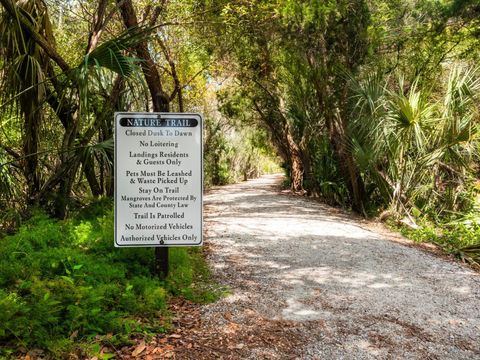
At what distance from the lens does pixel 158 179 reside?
3973mm

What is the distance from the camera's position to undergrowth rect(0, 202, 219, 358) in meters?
2.93

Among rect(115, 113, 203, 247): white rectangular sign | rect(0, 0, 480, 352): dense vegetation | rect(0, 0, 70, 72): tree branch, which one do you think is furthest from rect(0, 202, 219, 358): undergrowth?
rect(0, 0, 70, 72): tree branch

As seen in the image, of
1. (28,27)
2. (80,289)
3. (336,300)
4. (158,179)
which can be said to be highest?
(28,27)

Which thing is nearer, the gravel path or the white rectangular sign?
the gravel path

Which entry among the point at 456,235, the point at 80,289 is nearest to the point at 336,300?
the point at 80,289

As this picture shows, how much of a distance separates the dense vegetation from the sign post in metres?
0.46

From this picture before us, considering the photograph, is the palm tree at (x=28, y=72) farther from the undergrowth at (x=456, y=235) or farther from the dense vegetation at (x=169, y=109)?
the undergrowth at (x=456, y=235)

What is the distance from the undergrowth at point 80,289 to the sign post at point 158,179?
47 cm

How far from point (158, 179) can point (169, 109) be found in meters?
2.06

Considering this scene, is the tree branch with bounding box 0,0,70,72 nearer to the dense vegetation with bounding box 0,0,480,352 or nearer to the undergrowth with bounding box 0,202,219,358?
the dense vegetation with bounding box 0,0,480,352

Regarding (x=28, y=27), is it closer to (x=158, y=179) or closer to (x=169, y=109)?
(x=169, y=109)

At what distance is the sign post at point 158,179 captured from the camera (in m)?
3.91

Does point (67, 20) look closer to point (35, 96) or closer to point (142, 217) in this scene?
point (35, 96)

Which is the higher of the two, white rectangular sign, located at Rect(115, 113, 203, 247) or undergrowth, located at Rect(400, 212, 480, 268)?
white rectangular sign, located at Rect(115, 113, 203, 247)
